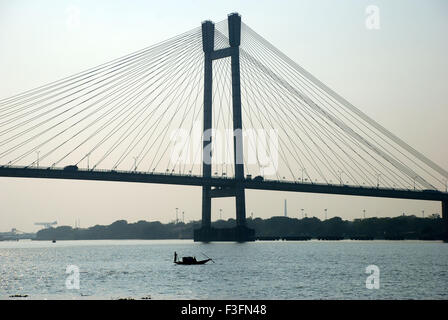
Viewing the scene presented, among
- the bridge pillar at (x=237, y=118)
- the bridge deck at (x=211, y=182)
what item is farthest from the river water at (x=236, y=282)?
the bridge pillar at (x=237, y=118)

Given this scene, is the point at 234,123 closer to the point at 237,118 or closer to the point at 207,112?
the point at 237,118

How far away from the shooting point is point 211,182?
113000mm

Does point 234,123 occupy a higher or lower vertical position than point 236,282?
higher

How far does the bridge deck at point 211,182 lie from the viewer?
310 feet

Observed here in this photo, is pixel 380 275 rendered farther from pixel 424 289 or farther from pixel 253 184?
pixel 253 184

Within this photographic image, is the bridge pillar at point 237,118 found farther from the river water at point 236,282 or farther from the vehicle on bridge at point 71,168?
the river water at point 236,282

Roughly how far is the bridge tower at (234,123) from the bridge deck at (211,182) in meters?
1.77

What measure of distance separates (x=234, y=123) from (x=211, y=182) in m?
10.5

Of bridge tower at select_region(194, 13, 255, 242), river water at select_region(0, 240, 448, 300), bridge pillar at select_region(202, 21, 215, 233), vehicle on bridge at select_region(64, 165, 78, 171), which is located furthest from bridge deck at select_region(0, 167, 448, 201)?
river water at select_region(0, 240, 448, 300)

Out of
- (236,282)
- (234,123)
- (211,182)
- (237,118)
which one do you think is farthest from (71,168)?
(236,282)

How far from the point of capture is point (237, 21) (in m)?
116

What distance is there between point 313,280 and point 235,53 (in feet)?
226
